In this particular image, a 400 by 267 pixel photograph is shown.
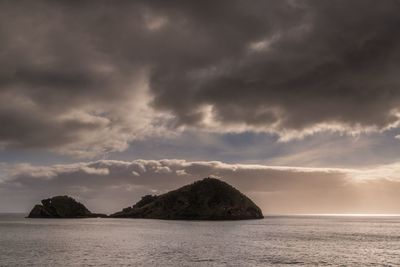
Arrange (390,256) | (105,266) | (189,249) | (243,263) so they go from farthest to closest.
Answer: (189,249)
(390,256)
(243,263)
(105,266)

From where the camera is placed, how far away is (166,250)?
90.8 meters

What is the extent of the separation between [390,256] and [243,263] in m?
37.2

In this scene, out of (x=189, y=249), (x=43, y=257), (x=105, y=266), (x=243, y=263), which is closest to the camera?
(x=105, y=266)

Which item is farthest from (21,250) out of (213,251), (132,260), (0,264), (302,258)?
(302,258)

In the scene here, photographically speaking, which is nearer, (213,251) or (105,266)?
(105,266)

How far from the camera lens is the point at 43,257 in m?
78.4

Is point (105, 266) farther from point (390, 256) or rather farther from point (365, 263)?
point (390, 256)

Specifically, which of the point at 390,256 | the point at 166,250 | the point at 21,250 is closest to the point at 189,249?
the point at 166,250

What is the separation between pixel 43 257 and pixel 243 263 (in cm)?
3905

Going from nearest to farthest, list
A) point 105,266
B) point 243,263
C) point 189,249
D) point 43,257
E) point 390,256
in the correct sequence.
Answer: point 105,266, point 243,263, point 43,257, point 390,256, point 189,249

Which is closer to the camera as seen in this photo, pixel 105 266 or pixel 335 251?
pixel 105 266

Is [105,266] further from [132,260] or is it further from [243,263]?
[243,263]

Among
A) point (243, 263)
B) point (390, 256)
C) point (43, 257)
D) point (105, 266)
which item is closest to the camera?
point (105, 266)

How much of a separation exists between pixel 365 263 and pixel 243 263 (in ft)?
77.7
